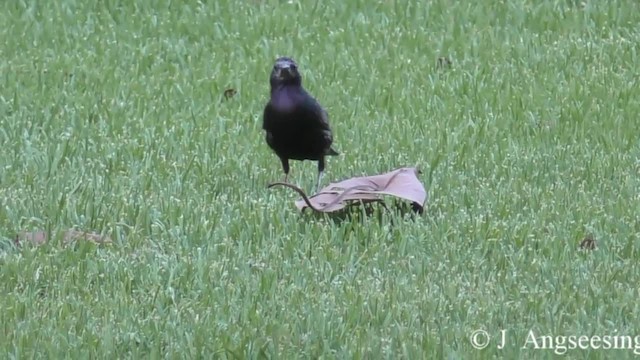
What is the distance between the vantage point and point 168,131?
7.61 meters

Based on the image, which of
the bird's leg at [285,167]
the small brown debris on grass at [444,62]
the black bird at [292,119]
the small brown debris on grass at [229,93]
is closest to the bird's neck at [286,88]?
the black bird at [292,119]

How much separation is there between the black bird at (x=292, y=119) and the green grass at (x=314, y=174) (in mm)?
238

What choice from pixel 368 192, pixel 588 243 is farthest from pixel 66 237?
pixel 588 243

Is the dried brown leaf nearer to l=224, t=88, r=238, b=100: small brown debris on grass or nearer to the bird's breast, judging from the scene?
the bird's breast

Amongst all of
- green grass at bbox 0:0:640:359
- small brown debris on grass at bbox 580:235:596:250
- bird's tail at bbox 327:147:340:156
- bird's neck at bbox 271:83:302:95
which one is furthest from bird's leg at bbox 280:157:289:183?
small brown debris on grass at bbox 580:235:596:250

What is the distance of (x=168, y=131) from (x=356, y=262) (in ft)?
7.32

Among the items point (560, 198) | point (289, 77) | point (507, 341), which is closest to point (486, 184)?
point (560, 198)

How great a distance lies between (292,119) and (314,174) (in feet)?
1.91

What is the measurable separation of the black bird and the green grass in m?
0.24

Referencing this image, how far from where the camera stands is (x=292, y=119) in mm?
6531

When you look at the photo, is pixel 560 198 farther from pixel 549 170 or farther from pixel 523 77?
pixel 523 77

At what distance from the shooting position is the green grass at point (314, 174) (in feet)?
16.5

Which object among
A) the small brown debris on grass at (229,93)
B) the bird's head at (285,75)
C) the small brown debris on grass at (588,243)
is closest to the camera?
the small brown debris on grass at (588,243)

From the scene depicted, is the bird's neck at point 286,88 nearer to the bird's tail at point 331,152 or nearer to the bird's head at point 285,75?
the bird's head at point 285,75
